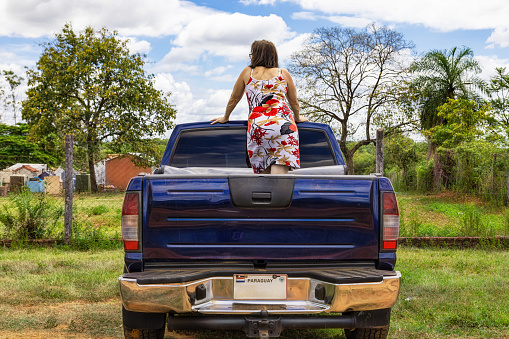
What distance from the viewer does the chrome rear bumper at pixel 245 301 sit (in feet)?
9.70

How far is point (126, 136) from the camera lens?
114 ft

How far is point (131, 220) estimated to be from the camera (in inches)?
122

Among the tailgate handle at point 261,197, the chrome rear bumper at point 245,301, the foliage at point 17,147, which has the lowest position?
the chrome rear bumper at point 245,301

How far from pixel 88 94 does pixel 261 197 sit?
110ft

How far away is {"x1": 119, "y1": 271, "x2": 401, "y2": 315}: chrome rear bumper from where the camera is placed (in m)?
2.96

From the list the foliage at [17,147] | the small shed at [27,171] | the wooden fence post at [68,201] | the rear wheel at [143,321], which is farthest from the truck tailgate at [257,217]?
the foliage at [17,147]

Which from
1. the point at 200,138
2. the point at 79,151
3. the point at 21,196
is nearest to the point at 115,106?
the point at 79,151

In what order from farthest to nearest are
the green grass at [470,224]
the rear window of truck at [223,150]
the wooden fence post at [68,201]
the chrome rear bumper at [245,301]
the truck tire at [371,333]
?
the green grass at [470,224] → the wooden fence post at [68,201] → the rear window of truck at [223,150] → the truck tire at [371,333] → the chrome rear bumper at [245,301]

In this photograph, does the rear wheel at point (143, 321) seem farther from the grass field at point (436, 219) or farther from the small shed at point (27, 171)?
the small shed at point (27, 171)

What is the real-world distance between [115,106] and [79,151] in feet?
15.7

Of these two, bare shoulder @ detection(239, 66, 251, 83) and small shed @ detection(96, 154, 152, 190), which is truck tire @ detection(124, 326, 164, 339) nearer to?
bare shoulder @ detection(239, 66, 251, 83)

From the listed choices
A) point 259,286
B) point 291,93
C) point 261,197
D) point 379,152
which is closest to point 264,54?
point 291,93

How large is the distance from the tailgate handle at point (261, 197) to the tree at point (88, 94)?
32.4m

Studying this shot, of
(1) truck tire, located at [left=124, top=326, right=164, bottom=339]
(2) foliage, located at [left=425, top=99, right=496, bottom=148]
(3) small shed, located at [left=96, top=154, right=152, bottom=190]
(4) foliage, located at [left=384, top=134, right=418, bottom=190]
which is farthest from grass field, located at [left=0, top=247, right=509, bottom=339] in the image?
(3) small shed, located at [left=96, top=154, right=152, bottom=190]
